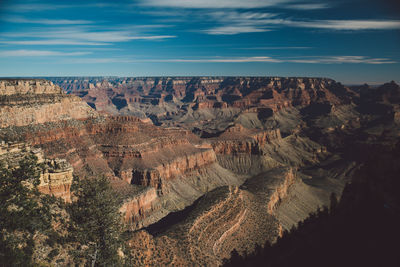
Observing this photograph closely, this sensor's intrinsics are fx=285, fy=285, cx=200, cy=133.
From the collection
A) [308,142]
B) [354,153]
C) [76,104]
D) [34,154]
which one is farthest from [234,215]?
[308,142]

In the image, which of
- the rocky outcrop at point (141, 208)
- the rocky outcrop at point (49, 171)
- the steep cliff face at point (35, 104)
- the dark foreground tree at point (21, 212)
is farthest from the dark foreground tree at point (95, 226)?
the steep cliff face at point (35, 104)

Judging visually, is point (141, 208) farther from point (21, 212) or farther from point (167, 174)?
point (21, 212)

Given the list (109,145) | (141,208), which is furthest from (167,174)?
(109,145)

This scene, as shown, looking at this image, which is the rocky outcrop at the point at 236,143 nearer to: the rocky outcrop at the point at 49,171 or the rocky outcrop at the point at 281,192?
the rocky outcrop at the point at 281,192

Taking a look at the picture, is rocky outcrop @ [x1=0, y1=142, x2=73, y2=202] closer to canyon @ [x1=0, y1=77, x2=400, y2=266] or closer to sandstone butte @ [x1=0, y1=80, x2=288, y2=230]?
canyon @ [x1=0, y1=77, x2=400, y2=266]

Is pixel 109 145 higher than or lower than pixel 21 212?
lower

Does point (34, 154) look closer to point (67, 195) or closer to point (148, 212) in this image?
point (67, 195)

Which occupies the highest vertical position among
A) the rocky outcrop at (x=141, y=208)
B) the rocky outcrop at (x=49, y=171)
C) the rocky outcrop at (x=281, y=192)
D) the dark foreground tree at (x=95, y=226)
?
the rocky outcrop at (x=49, y=171)
